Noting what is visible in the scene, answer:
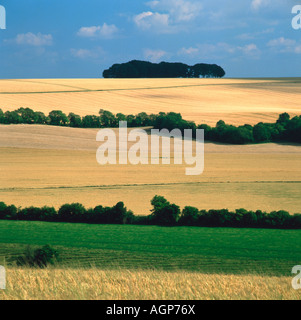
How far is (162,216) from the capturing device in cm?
2577

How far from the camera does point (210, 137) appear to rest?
6044 centimetres

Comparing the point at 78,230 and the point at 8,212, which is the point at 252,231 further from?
the point at 8,212

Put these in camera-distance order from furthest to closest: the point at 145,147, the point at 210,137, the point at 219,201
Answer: the point at 210,137 < the point at 145,147 < the point at 219,201

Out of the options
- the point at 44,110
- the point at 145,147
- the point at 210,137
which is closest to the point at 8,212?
the point at 145,147

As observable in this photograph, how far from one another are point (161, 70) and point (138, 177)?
97.4 m

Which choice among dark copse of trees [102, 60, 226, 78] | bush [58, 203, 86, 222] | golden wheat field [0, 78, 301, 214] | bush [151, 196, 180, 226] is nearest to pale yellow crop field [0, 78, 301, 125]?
golden wheat field [0, 78, 301, 214]

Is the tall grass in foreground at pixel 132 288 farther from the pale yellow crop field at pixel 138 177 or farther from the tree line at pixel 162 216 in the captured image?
the pale yellow crop field at pixel 138 177

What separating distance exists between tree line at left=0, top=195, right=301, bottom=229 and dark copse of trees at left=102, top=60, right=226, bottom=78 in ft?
344

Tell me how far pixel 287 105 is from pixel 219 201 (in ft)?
198

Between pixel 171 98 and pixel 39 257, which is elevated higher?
pixel 171 98

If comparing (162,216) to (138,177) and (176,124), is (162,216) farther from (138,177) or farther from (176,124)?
(176,124)

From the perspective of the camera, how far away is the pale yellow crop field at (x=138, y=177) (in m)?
30.5

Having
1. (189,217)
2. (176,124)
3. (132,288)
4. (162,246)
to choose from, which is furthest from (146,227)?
(176,124)

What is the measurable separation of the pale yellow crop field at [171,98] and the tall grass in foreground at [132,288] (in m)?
56.1
